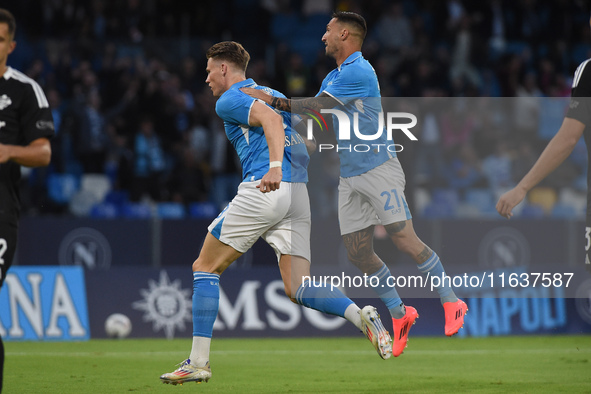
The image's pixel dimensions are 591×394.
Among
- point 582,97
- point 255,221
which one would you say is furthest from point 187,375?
point 582,97

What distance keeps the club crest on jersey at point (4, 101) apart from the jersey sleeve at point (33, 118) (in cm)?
8

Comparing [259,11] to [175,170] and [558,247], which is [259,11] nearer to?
[175,170]

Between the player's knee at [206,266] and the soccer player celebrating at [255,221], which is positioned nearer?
the soccer player celebrating at [255,221]

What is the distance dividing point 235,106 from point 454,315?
7.93 feet

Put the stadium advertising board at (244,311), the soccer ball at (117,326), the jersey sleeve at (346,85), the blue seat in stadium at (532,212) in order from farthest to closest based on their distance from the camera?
1. the stadium advertising board at (244,311)
2. the soccer ball at (117,326)
3. the blue seat in stadium at (532,212)
4. the jersey sleeve at (346,85)

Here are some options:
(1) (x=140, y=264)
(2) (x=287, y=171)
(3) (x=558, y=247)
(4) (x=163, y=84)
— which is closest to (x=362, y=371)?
(2) (x=287, y=171)

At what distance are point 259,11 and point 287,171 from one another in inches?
465

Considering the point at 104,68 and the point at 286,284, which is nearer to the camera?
the point at 286,284

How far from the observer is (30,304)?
10766 mm

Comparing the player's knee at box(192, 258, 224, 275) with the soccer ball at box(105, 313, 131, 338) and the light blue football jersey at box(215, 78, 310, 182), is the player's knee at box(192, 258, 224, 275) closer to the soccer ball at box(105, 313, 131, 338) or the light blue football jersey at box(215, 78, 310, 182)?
the light blue football jersey at box(215, 78, 310, 182)

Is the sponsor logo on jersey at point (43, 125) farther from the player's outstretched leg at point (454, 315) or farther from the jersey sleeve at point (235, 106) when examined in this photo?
the player's outstretched leg at point (454, 315)

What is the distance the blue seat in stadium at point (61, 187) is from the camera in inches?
543

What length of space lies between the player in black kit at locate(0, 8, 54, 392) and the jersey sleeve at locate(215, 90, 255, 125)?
151 cm

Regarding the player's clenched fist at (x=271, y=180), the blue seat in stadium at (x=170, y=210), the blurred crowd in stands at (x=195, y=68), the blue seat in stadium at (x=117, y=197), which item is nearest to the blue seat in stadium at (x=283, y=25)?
the blurred crowd in stands at (x=195, y=68)
